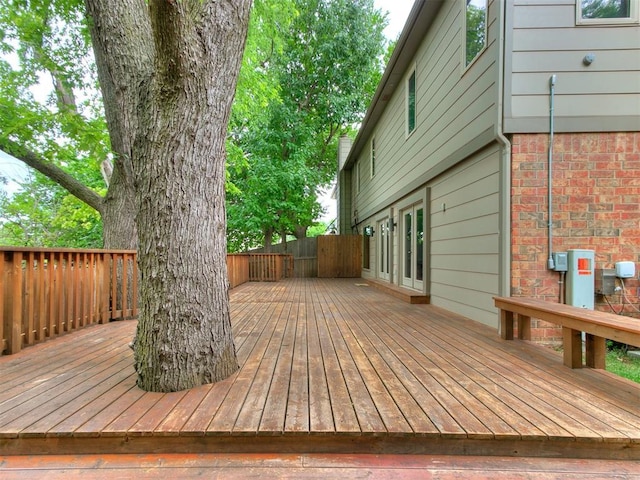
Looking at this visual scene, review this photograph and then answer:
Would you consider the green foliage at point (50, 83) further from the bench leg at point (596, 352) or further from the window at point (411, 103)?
the bench leg at point (596, 352)

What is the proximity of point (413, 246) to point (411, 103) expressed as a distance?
9.42 feet

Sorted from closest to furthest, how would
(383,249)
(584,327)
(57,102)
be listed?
(584,327) → (57,102) → (383,249)

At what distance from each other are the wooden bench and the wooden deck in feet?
0.55

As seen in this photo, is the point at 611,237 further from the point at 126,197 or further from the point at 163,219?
the point at 126,197

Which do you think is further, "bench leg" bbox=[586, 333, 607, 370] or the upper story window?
the upper story window

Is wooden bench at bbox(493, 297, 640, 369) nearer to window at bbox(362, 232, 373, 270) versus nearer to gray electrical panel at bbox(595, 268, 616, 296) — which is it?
gray electrical panel at bbox(595, 268, 616, 296)

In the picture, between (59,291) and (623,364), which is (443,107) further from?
(59,291)

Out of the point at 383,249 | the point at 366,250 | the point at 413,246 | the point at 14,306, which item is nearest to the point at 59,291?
the point at 14,306

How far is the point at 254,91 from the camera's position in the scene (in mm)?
8492

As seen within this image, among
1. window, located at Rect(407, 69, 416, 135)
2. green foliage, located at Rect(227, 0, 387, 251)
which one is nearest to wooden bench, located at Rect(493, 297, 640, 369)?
window, located at Rect(407, 69, 416, 135)

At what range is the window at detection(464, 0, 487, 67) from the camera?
405 cm

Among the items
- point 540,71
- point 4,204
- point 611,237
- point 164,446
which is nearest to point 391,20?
point 540,71

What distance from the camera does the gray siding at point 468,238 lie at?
3902 millimetres

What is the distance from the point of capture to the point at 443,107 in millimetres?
5172
